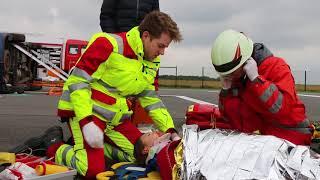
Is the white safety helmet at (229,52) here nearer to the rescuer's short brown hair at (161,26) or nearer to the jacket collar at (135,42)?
the rescuer's short brown hair at (161,26)

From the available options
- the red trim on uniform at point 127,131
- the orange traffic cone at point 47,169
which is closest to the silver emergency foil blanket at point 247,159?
the orange traffic cone at point 47,169

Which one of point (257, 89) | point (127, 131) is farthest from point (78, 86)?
point (257, 89)

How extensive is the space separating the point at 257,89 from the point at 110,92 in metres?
1.41

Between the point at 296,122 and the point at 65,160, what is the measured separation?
192 cm

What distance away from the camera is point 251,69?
390cm

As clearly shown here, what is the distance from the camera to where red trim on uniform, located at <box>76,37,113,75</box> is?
4438 mm

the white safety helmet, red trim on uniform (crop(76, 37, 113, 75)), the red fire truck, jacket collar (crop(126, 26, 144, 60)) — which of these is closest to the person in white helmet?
the white safety helmet

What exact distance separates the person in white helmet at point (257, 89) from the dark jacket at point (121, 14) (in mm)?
2011

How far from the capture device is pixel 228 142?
354 centimetres

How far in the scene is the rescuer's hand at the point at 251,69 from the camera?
3.90 m

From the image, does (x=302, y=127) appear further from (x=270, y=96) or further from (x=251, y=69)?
(x=251, y=69)

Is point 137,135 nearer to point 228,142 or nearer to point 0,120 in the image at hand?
point 228,142

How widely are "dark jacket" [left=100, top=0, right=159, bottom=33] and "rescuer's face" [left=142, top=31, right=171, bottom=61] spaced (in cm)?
148

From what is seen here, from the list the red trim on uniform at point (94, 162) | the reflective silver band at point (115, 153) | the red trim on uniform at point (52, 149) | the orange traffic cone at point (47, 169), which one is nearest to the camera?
the orange traffic cone at point (47, 169)
